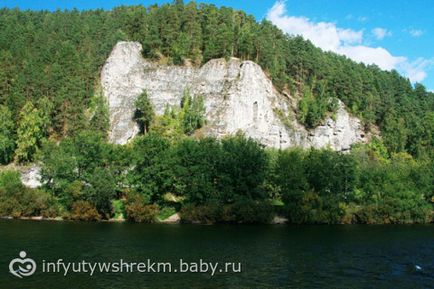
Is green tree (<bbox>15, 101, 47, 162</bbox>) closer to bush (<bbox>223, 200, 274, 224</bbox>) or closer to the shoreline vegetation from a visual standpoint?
the shoreline vegetation

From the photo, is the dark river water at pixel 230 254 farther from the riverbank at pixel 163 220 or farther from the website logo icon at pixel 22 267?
the riverbank at pixel 163 220

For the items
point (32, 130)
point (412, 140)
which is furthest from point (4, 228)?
point (412, 140)

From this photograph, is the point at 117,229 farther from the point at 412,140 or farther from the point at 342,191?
the point at 412,140

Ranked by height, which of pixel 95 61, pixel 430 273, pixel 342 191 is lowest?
pixel 430 273

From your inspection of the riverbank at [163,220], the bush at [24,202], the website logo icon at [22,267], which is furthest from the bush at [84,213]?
the website logo icon at [22,267]

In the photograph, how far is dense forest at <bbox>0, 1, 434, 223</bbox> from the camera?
2945 inches

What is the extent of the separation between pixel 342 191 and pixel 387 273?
150 feet

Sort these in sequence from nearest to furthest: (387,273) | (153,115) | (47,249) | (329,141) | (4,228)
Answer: (387,273) → (47,249) → (4,228) → (153,115) → (329,141)

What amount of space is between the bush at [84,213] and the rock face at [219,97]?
33.3 meters

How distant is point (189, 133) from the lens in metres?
104

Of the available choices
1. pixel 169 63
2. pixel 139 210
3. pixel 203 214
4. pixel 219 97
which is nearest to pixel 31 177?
pixel 139 210

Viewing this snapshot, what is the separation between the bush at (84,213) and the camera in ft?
236

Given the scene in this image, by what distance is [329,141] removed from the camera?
387ft

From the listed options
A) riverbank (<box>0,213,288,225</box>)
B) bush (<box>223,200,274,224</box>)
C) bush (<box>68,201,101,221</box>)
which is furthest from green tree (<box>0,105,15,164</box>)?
bush (<box>223,200,274,224</box>)
